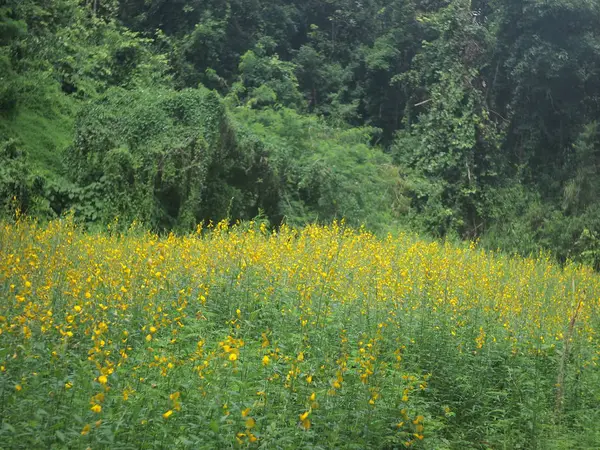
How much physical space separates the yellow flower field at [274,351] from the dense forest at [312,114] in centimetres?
368

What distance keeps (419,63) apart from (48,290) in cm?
1785

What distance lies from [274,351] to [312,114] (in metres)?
15.0

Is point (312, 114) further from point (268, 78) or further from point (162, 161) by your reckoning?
point (162, 161)

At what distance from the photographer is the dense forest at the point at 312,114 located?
11.6 meters

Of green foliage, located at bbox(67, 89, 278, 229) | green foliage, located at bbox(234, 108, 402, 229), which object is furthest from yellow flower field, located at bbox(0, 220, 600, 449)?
green foliage, located at bbox(234, 108, 402, 229)

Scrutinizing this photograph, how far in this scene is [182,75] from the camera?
747 inches

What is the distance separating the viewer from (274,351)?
14.9 feet

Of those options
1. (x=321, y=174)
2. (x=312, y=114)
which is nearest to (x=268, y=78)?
(x=312, y=114)

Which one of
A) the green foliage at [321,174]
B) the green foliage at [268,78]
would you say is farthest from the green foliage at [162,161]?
the green foliage at [268,78]

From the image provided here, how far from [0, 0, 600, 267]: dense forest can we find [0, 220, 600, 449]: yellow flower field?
368cm

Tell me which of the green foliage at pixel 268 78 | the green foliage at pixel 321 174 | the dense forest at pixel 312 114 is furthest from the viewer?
the green foliage at pixel 268 78

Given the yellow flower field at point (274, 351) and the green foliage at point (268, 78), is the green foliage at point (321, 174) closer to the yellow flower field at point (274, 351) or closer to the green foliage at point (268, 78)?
the green foliage at point (268, 78)

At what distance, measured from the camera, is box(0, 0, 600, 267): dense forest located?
38.1 feet

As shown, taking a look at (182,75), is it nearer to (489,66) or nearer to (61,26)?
(61,26)
